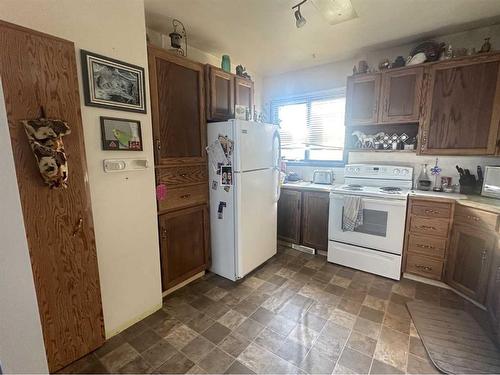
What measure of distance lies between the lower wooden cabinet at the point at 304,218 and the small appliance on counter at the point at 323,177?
45cm

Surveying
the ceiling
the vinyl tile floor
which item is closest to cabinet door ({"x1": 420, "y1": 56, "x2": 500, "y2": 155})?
the ceiling

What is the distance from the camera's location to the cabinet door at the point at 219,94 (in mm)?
2443

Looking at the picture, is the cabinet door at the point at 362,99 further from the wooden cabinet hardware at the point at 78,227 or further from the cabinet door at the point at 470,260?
the wooden cabinet hardware at the point at 78,227

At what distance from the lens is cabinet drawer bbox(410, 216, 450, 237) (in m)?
2.40

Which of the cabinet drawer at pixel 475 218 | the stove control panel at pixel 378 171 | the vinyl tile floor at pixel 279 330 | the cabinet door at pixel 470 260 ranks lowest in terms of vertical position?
the vinyl tile floor at pixel 279 330

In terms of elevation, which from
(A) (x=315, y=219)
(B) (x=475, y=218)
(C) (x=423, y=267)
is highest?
(B) (x=475, y=218)

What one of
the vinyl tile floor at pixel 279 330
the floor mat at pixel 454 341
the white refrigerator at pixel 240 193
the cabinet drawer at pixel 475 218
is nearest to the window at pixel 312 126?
the white refrigerator at pixel 240 193

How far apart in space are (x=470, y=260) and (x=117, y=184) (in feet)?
10.1

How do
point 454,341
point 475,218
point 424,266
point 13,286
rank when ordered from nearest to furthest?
point 13,286
point 454,341
point 475,218
point 424,266

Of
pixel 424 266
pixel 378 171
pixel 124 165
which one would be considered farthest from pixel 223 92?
pixel 424 266

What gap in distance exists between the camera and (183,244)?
239cm

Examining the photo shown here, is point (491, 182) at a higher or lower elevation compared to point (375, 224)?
higher

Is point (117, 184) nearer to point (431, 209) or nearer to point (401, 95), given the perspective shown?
point (431, 209)

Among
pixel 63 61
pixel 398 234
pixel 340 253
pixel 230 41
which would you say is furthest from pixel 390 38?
pixel 63 61
